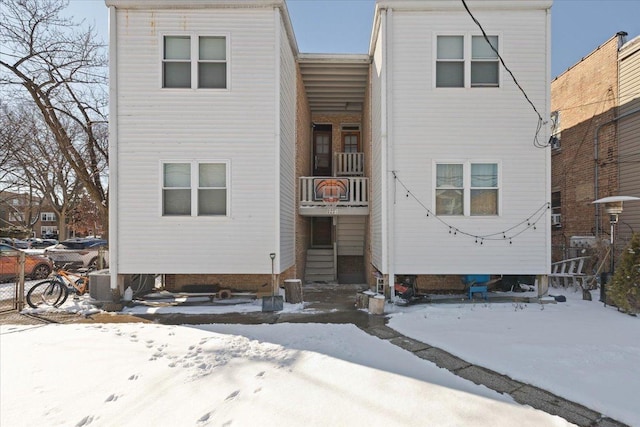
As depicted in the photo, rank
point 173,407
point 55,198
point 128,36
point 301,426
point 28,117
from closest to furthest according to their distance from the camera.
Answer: point 301,426 < point 173,407 < point 128,36 < point 28,117 < point 55,198

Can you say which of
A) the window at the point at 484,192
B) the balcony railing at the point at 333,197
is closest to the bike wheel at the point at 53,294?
the balcony railing at the point at 333,197

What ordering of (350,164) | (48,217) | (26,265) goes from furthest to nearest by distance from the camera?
(48,217) < (350,164) < (26,265)

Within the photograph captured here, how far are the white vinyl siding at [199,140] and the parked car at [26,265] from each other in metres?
6.19

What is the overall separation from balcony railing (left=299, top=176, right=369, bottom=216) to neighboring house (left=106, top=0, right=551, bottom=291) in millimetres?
2135

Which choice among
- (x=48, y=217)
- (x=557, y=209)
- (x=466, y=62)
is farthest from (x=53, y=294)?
(x=48, y=217)

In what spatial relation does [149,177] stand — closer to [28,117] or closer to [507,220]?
[507,220]

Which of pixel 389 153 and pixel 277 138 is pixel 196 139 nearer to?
pixel 277 138

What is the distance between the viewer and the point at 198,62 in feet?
24.3

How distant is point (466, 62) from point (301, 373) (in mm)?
7484

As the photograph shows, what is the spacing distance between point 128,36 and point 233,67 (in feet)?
8.11

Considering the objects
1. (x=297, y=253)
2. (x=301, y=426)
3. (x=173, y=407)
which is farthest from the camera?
(x=297, y=253)

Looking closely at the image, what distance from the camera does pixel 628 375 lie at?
3.75 meters

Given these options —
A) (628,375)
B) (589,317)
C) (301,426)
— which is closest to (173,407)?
(301,426)

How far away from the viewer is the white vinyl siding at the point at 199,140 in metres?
7.32
